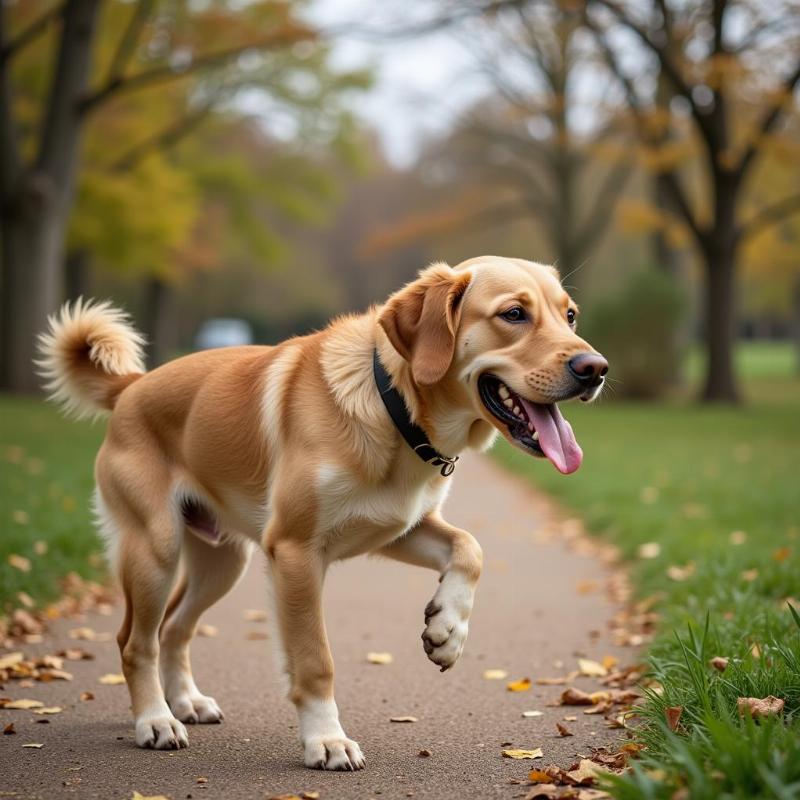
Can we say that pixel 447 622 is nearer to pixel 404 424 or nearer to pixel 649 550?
pixel 404 424

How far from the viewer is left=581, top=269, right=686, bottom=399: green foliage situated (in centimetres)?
2677

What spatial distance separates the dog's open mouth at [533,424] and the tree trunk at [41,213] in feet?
57.3

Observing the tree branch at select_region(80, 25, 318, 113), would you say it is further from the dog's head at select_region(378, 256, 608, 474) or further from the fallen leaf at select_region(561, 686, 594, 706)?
the fallen leaf at select_region(561, 686, 594, 706)

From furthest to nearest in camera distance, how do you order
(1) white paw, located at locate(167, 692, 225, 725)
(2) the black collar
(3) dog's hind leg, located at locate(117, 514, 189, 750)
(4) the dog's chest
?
(1) white paw, located at locate(167, 692, 225, 725) < (3) dog's hind leg, located at locate(117, 514, 189, 750) < (2) the black collar < (4) the dog's chest

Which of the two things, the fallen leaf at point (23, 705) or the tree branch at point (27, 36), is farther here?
the tree branch at point (27, 36)

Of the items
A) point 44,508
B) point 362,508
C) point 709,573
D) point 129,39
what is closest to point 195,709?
point 362,508

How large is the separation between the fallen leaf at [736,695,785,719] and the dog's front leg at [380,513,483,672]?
968 mm

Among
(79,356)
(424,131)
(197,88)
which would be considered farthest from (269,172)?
(79,356)

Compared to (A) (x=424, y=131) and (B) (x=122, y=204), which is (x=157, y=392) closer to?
(B) (x=122, y=204)

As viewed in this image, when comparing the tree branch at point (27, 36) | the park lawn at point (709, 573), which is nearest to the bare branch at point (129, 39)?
the tree branch at point (27, 36)

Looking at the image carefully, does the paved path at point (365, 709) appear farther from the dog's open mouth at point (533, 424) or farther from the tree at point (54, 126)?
the tree at point (54, 126)

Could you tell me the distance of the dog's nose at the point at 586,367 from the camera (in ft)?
12.9

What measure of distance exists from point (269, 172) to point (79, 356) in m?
30.0

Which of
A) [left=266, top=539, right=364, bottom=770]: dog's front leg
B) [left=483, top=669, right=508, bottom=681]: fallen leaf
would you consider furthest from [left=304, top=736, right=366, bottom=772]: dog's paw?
[left=483, top=669, right=508, bottom=681]: fallen leaf
